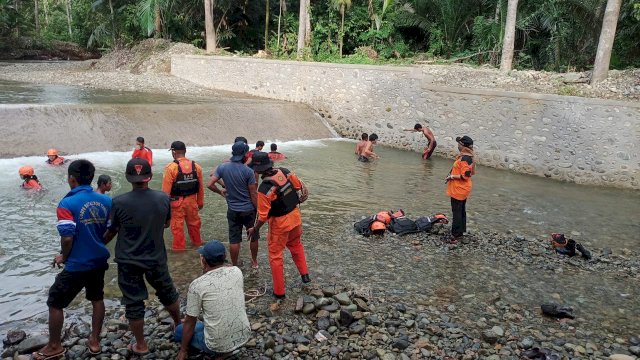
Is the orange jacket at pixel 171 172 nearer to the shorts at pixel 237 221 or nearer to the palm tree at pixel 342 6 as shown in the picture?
the shorts at pixel 237 221

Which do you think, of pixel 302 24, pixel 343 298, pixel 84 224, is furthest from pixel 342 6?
pixel 84 224

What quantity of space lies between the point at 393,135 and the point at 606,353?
477 inches

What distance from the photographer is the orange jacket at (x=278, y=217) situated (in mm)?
5363

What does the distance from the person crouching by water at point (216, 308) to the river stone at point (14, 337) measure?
1722 mm

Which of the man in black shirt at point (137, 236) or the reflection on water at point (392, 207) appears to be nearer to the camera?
the man in black shirt at point (137, 236)

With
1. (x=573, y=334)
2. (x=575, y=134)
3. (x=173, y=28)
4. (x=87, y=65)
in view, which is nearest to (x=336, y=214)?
(x=573, y=334)

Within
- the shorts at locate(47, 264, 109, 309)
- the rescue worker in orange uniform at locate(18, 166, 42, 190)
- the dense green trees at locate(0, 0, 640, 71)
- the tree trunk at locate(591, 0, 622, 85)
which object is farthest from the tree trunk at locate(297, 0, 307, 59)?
the shorts at locate(47, 264, 109, 309)

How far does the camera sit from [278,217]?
5.48 metres

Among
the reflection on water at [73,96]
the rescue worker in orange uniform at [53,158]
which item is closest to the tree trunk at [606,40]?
the reflection on water at [73,96]

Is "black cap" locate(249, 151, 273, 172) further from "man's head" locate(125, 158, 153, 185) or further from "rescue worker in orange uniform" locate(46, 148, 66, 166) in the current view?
"rescue worker in orange uniform" locate(46, 148, 66, 166)

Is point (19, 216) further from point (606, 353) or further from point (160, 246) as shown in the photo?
point (606, 353)

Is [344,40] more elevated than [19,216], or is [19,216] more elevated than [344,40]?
[344,40]

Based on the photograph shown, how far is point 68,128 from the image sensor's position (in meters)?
13.4

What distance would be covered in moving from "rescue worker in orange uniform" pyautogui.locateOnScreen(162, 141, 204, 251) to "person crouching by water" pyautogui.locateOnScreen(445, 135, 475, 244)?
404cm
